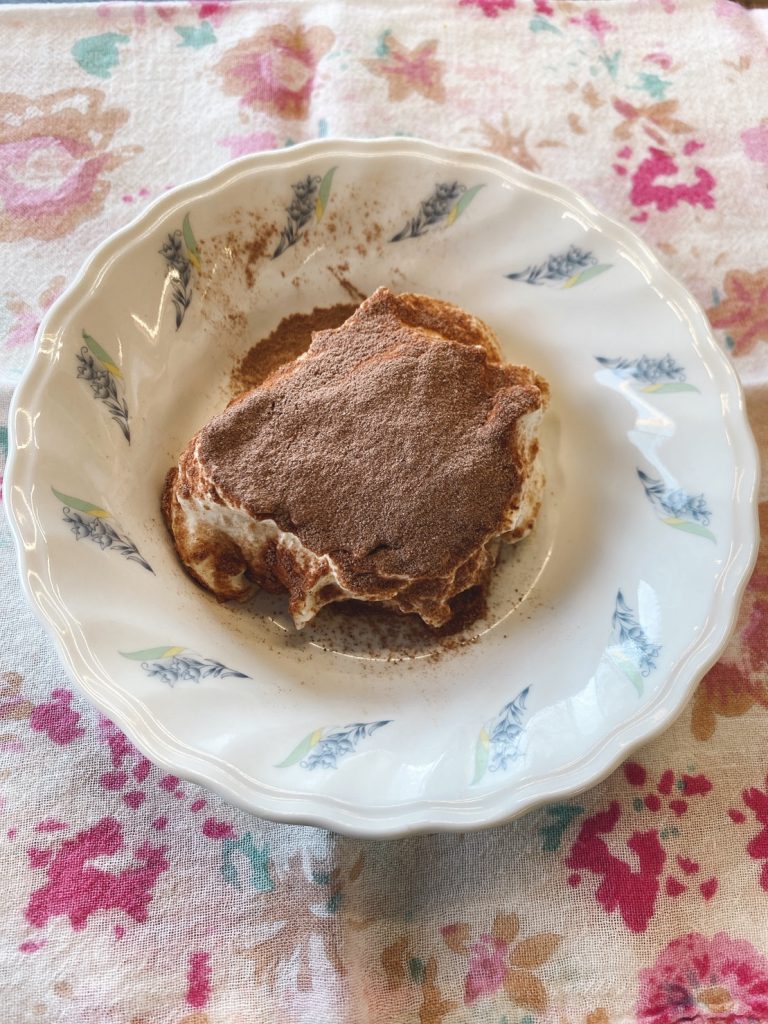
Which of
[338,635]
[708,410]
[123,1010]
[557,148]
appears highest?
[557,148]

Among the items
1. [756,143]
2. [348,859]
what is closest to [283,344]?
[348,859]

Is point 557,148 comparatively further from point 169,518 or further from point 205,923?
point 205,923

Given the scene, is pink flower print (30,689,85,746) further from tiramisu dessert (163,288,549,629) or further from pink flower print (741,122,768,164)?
pink flower print (741,122,768,164)

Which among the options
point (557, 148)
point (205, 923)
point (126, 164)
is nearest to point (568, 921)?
point (205, 923)

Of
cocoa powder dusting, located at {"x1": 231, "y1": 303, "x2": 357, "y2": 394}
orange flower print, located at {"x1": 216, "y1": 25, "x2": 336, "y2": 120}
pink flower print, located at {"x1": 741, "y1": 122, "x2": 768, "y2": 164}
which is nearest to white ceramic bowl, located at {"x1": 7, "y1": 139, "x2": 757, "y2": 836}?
cocoa powder dusting, located at {"x1": 231, "y1": 303, "x2": 357, "y2": 394}

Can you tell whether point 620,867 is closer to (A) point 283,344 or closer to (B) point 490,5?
(A) point 283,344
